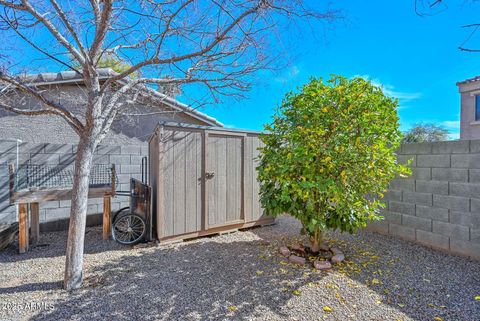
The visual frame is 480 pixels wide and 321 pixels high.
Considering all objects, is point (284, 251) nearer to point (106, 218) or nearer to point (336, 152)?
point (336, 152)

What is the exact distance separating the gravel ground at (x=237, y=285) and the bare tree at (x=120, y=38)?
47cm

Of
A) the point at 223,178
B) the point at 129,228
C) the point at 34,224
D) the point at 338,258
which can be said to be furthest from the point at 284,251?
the point at 34,224

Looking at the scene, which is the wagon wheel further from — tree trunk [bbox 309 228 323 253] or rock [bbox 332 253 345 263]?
rock [bbox 332 253 345 263]

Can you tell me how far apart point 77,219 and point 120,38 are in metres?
2.29

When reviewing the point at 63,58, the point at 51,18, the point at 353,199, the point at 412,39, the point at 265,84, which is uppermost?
the point at 412,39

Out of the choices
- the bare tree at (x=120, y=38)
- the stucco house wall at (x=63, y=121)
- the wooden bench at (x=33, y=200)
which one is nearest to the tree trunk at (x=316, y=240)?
the bare tree at (x=120, y=38)

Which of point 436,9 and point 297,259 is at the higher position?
point 436,9

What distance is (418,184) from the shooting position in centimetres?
410

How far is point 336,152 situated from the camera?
3035mm

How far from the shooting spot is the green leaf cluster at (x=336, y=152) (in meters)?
3.05

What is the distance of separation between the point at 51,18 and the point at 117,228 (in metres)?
3.25

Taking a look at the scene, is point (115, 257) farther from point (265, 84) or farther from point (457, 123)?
point (457, 123)

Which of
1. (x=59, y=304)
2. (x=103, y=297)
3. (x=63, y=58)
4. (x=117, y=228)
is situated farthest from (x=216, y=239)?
(x=63, y=58)

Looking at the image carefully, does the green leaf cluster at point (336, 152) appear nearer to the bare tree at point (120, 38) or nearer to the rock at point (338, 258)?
the rock at point (338, 258)
